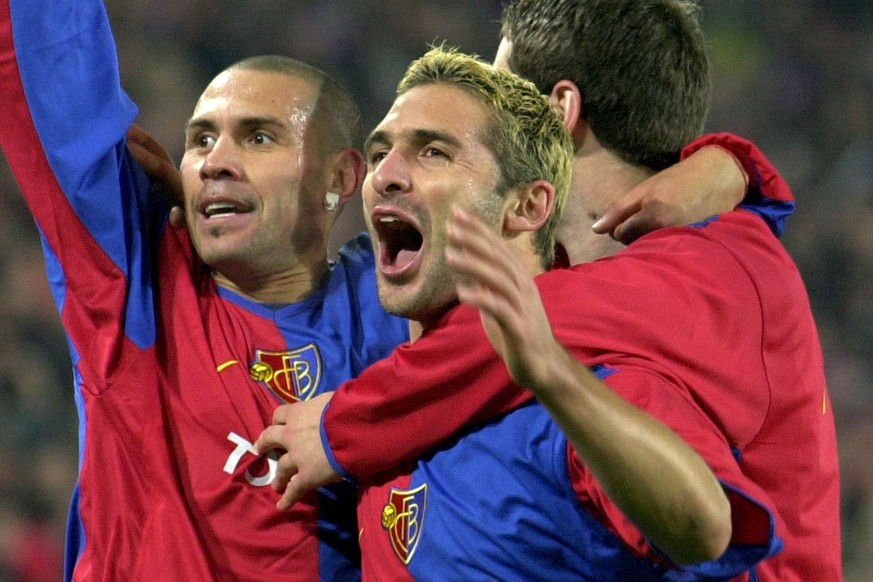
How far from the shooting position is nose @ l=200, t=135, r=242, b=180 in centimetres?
218

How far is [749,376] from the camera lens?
1714 mm

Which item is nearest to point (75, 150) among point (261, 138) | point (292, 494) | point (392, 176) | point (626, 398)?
point (261, 138)

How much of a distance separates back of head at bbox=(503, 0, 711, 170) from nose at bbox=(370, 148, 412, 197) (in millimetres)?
457

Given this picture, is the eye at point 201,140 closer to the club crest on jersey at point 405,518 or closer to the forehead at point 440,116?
the forehead at point 440,116

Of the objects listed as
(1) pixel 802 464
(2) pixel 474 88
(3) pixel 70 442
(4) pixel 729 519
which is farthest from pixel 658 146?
(3) pixel 70 442

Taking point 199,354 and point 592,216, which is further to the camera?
point 592,216

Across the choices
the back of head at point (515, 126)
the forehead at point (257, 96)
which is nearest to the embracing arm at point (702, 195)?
the back of head at point (515, 126)

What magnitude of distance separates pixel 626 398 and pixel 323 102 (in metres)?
1.06

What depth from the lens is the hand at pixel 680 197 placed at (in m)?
2.02

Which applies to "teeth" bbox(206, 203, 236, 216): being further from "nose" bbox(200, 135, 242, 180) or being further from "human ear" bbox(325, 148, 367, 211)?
"human ear" bbox(325, 148, 367, 211)

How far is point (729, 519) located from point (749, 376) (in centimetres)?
36

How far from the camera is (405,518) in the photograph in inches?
71.4

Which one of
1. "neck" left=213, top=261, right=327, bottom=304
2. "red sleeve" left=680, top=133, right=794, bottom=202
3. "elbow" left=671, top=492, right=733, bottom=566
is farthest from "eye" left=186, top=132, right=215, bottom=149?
"elbow" left=671, top=492, right=733, bottom=566

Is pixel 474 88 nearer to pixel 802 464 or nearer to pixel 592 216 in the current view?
pixel 592 216
